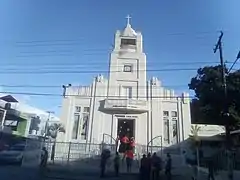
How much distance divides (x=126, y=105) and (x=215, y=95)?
12.1 meters

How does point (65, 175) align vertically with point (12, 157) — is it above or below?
below

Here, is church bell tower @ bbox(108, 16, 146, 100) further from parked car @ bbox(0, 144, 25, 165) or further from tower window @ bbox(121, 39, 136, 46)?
parked car @ bbox(0, 144, 25, 165)

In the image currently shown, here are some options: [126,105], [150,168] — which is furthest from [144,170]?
[126,105]

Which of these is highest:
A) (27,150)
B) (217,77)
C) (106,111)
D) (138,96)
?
(217,77)

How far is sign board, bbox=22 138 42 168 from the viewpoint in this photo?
18.3m

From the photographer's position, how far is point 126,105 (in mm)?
24969

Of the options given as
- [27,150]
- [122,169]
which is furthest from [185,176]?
[27,150]

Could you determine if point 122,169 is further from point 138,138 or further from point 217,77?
point 217,77

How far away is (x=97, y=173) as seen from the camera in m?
16.0

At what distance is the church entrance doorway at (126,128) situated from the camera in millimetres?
25769

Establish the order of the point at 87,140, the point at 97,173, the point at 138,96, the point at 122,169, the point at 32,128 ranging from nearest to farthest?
1. the point at 97,173
2. the point at 122,169
3. the point at 87,140
4. the point at 138,96
5. the point at 32,128

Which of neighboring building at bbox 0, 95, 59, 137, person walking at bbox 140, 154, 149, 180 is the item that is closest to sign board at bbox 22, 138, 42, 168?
person walking at bbox 140, 154, 149, 180

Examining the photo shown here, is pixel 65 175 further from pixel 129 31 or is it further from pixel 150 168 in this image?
pixel 129 31

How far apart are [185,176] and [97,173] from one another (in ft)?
17.0
